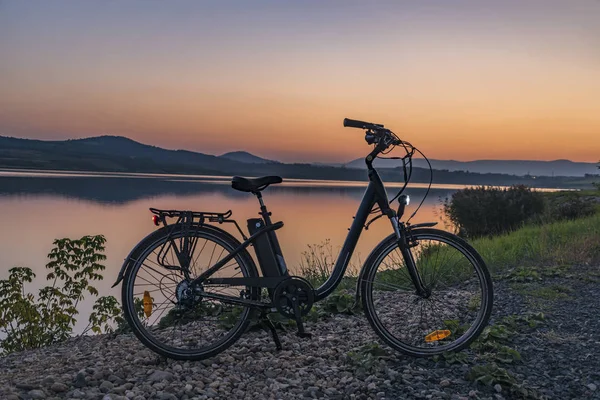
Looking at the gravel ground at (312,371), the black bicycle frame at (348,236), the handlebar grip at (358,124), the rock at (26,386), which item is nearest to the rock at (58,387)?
the gravel ground at (312,371)

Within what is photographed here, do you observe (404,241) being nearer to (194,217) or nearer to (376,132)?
(376,132)

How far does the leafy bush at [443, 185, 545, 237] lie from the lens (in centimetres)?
1545

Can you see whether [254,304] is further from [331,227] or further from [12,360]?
[331,227]

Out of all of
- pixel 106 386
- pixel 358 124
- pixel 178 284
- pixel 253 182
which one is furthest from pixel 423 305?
pixel 106 386

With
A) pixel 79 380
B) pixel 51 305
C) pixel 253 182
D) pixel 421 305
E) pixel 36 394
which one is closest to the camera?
pixel 36 394

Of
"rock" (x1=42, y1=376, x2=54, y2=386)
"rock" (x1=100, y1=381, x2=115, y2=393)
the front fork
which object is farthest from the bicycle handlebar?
"rock" (x1=42, y1=376, x2=54, y2=386)

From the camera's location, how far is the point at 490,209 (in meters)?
15.5

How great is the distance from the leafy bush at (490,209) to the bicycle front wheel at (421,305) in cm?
1096

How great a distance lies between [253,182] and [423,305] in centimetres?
188

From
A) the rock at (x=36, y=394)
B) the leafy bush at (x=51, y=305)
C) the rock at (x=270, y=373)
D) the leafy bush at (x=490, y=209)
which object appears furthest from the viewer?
the leafy bush at (x=490, y=209)

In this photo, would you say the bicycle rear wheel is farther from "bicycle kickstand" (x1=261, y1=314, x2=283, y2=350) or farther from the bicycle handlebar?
the bicycle handlebar

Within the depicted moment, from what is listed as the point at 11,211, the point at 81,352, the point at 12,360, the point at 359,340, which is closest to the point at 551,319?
the point at 359,340

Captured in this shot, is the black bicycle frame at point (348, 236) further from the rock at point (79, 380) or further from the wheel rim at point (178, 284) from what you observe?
the rock at point (79, 380)

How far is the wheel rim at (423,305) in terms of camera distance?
373 cm
